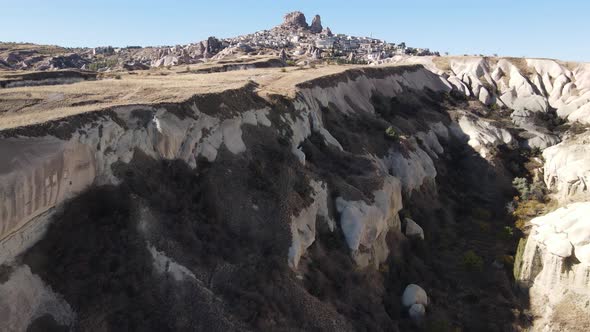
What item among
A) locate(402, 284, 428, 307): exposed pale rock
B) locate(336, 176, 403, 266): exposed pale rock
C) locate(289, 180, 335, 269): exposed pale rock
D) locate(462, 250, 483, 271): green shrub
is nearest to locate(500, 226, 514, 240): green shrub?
locate(462, 250, 483, 271): green shrub

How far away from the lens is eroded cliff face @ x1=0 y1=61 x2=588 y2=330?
1566 centimetres

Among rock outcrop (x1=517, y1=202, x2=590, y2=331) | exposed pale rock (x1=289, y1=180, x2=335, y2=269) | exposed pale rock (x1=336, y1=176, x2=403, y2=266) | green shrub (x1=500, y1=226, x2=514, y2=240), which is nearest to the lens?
exposed pale rock (x1=289, y1=180, x2=335, y2=269)

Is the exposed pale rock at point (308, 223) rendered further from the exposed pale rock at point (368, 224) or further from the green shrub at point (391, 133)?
the green shrub at point (391, 133)

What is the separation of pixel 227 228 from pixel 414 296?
11133mm

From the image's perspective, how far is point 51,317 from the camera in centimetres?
1480

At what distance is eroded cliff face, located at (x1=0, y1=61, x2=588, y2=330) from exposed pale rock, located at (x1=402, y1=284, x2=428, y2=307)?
15.5 inches

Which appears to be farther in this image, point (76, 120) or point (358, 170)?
point (358, 170)

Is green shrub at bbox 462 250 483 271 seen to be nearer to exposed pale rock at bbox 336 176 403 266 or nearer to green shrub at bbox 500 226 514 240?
green shrub at bbox 500 226 514 240

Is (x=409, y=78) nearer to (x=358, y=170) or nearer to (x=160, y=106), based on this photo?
(x=358, y=170)

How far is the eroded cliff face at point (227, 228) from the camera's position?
51.4 ft

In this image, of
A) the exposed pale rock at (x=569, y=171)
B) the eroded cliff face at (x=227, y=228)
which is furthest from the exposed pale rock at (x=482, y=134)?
the eroded cliff face at (x=227, y=228)

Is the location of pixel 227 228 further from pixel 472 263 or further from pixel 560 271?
pixel 560 271

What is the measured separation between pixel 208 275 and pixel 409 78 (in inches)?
2209

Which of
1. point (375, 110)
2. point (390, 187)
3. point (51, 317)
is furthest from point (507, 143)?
point (51, 317)
